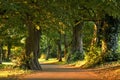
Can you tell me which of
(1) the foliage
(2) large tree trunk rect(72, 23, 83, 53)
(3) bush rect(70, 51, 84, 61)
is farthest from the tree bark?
(2) large tree trunk rect(72, 23, 83, 53)

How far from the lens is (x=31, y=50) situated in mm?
35750

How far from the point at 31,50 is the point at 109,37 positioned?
312 inches

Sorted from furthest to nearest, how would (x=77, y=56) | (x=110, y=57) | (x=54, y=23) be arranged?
(x=77, y=56), (x=110, y=57), (x=54, y=23)

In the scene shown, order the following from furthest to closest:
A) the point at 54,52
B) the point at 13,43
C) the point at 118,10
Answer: the point at 54,52 < the point at 13,43 < the point at 118,10

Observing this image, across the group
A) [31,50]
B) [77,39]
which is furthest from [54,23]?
[77,39]

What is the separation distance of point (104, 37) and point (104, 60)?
2401 millimetres

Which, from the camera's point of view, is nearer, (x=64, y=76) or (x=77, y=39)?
(x=64, y=76)

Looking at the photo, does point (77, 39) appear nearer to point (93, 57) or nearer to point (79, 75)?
point (93, 57)

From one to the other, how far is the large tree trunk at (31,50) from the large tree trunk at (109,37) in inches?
273

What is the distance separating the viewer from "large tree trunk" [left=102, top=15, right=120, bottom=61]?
34.7 meters

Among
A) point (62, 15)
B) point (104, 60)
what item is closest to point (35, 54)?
point (104, 60)

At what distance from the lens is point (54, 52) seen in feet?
329

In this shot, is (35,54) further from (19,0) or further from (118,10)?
(118,10)

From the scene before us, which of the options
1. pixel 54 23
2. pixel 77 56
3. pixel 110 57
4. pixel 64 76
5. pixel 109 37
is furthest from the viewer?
pixel 77 56
